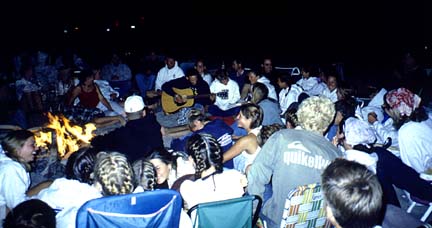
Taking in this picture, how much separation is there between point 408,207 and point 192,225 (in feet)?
10.9

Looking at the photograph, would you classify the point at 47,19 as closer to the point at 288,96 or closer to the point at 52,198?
the point at 288,96

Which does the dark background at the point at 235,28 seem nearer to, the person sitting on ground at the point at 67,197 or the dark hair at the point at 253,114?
the dark hair at the point at 253,114

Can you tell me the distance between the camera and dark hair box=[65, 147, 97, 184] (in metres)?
3.38

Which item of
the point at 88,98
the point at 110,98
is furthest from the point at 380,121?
the point at 110,98

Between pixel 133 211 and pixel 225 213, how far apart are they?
76cm

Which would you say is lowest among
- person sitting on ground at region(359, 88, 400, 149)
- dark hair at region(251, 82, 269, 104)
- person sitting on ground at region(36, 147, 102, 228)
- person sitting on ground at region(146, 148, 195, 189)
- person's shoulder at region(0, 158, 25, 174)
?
person sitting on ground at region(359, 88, 400, 149)

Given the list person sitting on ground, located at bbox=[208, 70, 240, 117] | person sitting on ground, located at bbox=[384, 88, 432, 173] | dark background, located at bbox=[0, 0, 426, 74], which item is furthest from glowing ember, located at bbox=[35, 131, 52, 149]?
dark background, located at bbox=[0, 0, 426, 74]

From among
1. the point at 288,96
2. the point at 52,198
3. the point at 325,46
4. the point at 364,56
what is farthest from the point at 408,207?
the point at 325,46

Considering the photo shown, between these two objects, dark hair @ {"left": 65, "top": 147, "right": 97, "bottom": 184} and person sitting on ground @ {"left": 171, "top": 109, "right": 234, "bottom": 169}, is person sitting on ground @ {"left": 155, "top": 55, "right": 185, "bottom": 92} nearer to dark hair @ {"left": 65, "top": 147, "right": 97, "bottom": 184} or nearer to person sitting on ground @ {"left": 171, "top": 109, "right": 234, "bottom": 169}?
person sitting on ground @ {"left": 171, "top": 109, "right": 234, "bottom": 169}

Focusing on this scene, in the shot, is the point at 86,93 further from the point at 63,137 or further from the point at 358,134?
the point at 358,134

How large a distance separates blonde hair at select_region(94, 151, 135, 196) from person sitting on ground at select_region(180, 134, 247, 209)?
0.54 m

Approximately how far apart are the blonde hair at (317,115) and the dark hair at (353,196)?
3.71 ft

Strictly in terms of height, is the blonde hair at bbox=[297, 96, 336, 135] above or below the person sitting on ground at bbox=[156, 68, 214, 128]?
above

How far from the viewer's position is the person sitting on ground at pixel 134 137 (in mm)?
4629
